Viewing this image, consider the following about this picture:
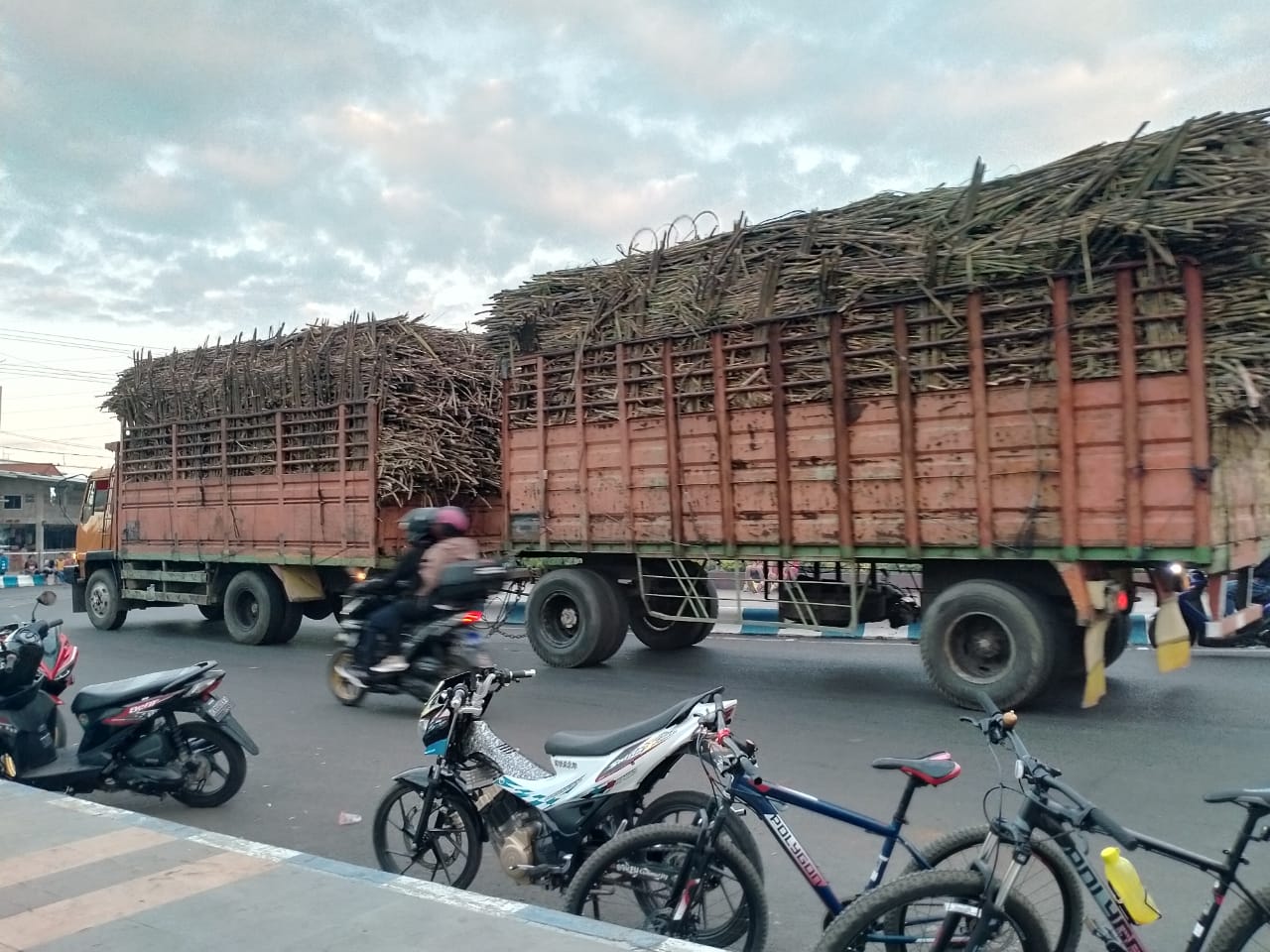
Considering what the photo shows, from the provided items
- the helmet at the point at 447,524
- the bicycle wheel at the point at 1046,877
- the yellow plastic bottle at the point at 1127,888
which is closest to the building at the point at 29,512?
the helmet at the point at 447,524

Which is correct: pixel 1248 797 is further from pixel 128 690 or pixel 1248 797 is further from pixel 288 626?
pixel 288 626

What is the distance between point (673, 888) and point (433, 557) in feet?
14.1

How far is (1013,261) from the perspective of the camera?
7.65m

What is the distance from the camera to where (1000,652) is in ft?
25.8

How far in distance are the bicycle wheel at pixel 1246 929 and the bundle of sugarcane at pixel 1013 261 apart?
189 inches

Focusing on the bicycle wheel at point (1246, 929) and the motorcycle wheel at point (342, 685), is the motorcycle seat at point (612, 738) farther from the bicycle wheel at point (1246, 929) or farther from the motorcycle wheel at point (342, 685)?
the motorcycle wheel at point (342, 685)

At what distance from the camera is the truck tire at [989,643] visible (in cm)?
754

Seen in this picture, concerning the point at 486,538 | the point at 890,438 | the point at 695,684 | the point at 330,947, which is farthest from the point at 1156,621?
the point at 486,538

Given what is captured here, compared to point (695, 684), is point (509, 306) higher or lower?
higher

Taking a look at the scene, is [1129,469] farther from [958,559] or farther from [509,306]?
[509,306]

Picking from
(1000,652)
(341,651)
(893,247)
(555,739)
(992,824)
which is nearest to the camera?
(992,824)

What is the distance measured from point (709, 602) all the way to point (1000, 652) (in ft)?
10.2

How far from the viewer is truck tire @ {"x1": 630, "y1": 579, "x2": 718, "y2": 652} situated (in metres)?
11.1

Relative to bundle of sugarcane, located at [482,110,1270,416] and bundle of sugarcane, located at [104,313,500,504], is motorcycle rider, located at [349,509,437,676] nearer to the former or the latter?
bundle of sugarcane, located at [482,110,1270,416]
